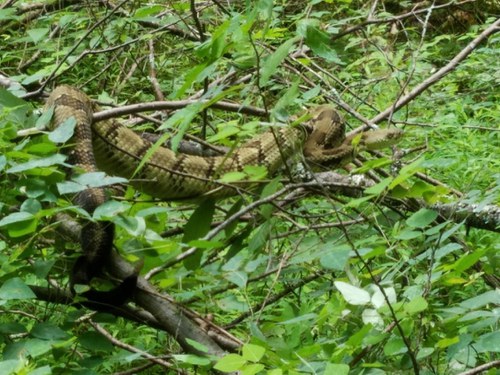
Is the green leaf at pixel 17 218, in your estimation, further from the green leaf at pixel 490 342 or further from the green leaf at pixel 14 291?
the green leaf at pixel 490 342

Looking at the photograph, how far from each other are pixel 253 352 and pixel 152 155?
6.79ft

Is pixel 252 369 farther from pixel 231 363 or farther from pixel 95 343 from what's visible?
pixel 95 343

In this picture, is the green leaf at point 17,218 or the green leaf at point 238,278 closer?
the green leaf at point 17,218

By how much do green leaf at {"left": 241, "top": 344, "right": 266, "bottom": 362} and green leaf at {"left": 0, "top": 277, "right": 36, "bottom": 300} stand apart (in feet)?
1.83

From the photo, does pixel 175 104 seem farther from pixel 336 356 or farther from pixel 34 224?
pixel 336 356

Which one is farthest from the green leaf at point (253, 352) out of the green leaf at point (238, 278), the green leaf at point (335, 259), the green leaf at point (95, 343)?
the green leaf at point (95, 343)

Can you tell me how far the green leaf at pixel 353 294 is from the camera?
2025mm

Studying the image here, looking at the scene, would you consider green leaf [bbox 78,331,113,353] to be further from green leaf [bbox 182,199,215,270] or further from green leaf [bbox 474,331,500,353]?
green leaf [bbox 474,331,500,353]

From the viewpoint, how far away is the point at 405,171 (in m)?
2.04

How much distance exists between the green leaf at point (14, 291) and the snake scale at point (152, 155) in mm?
404

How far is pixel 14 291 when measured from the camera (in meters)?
2.08

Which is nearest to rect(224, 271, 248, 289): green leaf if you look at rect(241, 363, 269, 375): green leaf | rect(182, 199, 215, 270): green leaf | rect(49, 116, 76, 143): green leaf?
rect(182, 199, 215, 270): green leaf

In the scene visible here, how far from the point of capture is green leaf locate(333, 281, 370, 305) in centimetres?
203

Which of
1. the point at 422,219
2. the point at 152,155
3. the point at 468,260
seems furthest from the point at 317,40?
the point at 152,155
